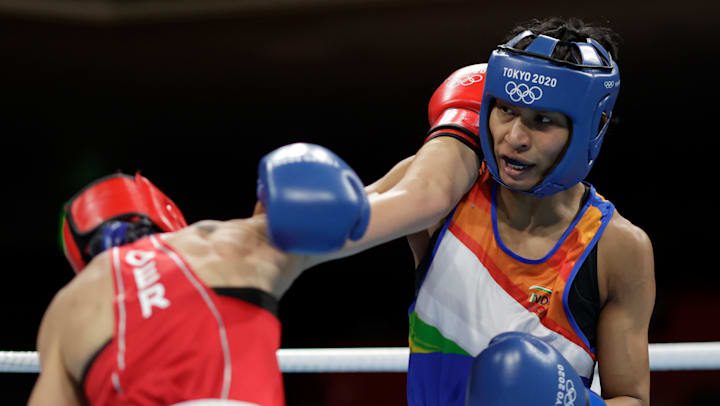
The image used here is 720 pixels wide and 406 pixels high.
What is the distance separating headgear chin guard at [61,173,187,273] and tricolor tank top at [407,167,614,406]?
63 centimetres

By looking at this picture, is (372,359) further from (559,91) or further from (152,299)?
(152,299)

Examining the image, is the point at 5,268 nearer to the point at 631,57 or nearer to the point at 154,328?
the point at 631,57

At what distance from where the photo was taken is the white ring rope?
2113mm

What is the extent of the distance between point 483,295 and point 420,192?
0.32 metres

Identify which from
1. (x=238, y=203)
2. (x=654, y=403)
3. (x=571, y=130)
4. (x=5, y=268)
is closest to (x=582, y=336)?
(x=571, y=130)

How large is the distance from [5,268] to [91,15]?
6.01 feet

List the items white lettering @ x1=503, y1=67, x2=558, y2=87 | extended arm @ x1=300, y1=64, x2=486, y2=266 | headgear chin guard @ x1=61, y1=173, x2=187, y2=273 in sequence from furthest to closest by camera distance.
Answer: white lettering @ x1=503, y1=67, x2=558, y2=87 < extended arm @ x1=300, y1=64, x2=486, y2=266 < headgear chin guard @ x1=61, y1=173, x2=187, y2=273

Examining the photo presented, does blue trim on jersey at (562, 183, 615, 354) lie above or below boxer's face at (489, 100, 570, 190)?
below

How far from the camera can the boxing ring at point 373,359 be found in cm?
211

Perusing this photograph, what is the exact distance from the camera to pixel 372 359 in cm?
225

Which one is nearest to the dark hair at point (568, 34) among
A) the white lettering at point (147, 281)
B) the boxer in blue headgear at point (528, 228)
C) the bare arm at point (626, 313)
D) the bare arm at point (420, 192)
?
the boxer in blue headgear at point (528, 228)

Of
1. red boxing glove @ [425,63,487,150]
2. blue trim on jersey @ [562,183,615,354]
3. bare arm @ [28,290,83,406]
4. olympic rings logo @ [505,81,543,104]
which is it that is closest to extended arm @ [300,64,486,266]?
red boxing glove @ [425,63,487,150]

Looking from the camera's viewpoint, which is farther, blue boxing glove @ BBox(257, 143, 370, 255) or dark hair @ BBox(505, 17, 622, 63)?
dark hair @ BBox(505, 17, 622, 63)

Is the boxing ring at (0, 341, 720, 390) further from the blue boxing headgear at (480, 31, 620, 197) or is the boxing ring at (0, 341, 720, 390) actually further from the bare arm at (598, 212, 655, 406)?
the blue boxing headgear at (480, 31, 620, 197)
